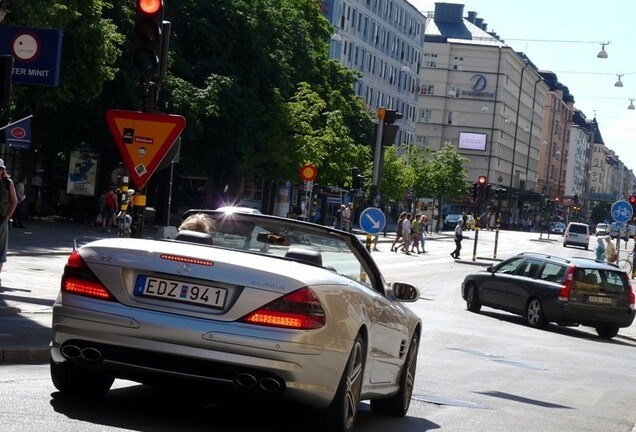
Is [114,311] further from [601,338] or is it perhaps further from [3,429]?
[601,338]

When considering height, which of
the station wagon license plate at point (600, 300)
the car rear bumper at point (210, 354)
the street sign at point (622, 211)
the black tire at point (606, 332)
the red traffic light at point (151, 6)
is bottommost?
the black tire at point (606, 332)

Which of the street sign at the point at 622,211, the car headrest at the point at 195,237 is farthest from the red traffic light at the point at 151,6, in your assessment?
the street sign at the point at 622,211

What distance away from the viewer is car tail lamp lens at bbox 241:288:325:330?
7410 mm

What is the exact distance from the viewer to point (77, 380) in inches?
324

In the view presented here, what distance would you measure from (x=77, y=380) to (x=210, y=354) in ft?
4.02

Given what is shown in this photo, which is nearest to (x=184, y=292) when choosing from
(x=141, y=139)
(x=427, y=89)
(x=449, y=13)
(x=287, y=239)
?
(x=287, y=239)

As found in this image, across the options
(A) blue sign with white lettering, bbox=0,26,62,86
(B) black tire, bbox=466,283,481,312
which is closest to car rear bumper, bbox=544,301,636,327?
(B) black tire, bbox=466,283,481,312

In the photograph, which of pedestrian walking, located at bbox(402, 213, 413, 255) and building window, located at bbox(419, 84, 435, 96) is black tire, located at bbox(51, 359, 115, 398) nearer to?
pedestrian walking, located at bbox(402, 213, 413, 255)

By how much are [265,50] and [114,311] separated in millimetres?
55322

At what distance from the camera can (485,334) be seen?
24.2 metres

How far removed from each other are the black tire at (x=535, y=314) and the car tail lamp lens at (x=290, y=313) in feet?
70.0

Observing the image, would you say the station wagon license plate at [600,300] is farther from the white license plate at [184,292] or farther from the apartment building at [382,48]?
the apartment building at [382,48]

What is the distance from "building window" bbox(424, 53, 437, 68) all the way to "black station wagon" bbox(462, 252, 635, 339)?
132 meters

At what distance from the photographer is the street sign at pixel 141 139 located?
1316 cm
